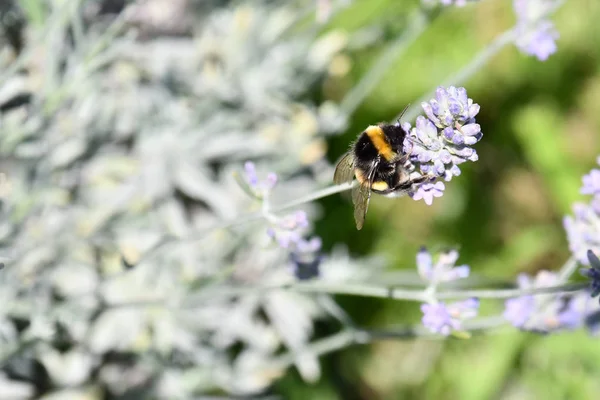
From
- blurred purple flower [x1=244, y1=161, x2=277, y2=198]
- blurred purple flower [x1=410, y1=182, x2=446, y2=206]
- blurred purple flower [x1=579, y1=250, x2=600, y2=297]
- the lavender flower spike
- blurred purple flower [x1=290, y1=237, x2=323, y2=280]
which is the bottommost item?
blurred purple flower [x1=579, y1=250, x2=600, y2=297]

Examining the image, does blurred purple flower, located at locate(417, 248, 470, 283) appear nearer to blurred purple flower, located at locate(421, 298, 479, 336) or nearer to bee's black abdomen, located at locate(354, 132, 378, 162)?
blurred purple flower, located at locate(421, 298, 479, 336)

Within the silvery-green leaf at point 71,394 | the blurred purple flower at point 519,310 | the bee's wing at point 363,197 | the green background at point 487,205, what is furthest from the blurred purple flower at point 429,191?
the green background at point 487,205

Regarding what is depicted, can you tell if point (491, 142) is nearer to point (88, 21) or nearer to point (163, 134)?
point (163, 134)

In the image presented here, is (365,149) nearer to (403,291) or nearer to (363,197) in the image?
(363,197)

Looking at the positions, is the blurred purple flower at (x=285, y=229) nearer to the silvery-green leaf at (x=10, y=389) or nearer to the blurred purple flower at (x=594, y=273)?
the blurred purple flower at (x=594, y=273)

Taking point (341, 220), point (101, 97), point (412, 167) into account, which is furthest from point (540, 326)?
point (101, 97)

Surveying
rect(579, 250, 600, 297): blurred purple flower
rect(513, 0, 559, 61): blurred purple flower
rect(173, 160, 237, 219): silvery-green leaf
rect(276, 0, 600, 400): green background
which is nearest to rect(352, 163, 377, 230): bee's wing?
rect(579, 250, 600, 297): blurred purple flower
